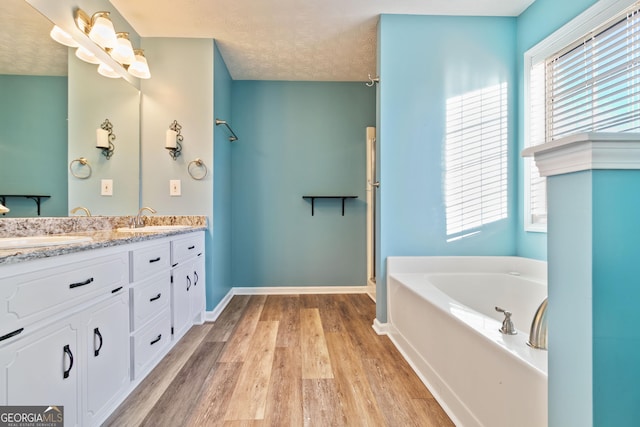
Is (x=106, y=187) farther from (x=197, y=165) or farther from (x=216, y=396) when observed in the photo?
(x=216, y=396)

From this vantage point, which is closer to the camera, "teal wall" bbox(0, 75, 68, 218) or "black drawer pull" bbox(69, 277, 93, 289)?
"black drawer pull" bbox(69, 277, 93, 289)

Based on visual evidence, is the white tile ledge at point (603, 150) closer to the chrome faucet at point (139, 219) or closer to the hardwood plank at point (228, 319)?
the hardwood plank at point (228, 319)

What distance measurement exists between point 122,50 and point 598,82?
3.14 metres

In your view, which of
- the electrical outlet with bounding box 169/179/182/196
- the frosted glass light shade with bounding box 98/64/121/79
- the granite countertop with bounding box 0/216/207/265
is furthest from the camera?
the electrical outlet with bounding box 169/179/182/196

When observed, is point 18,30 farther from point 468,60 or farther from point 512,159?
point 512,159

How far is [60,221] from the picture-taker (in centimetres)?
165

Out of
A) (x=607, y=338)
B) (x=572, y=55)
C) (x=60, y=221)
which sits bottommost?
(x=607, y=338)

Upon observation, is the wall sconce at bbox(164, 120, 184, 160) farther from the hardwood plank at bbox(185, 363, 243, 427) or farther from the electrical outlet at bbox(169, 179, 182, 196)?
the hardwood plank at bbox(185, 363, 243, 427)

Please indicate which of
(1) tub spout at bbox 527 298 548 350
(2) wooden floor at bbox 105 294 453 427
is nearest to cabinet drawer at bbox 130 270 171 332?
(2) wooden floor at bbox 105 294 453 427

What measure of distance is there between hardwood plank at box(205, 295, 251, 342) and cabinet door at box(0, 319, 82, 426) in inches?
45.3

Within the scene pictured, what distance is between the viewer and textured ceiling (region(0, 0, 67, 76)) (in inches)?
52.7

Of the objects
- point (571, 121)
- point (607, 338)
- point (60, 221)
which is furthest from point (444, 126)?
point (60, 221)

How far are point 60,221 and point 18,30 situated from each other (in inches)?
38.6

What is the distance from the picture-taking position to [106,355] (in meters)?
1.23
